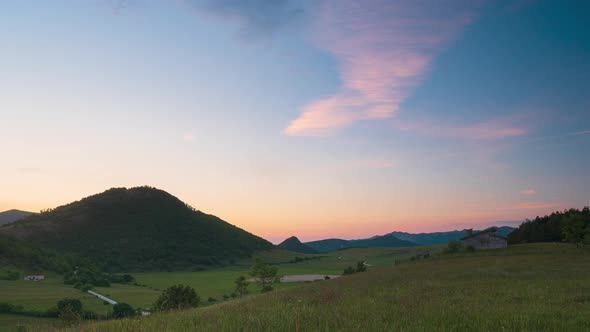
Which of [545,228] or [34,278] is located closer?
[545,228]

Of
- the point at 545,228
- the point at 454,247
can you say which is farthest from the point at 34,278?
the point at 545,228

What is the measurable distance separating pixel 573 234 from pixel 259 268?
88.9 metres

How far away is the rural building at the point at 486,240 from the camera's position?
99463 mm

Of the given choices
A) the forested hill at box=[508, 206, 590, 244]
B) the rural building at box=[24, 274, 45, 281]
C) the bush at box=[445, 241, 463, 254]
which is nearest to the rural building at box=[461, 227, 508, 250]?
the bush at box=[445, 241, 463, 254]

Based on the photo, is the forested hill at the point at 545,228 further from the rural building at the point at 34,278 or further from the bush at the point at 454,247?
the rural building at the point at 34,278

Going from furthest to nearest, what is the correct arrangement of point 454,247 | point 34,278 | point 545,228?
point 34,278, point 545,228, point 454,247

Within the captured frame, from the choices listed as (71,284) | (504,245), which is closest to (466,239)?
Answer: (504,245)

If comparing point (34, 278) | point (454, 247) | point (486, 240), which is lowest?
point (34, 278)

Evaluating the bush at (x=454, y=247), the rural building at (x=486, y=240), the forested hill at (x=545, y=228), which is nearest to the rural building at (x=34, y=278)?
the bush at (x=454, y=247)

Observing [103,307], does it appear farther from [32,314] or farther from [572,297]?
[572,297]

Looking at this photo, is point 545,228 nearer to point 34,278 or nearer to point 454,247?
point 454,247

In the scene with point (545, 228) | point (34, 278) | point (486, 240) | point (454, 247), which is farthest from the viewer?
point (34, 278)

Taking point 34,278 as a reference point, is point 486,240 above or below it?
above

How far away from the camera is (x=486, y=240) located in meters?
100
